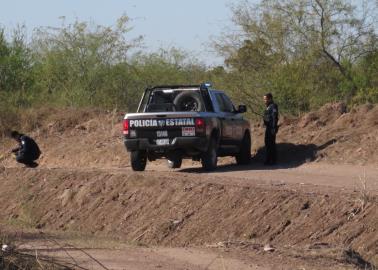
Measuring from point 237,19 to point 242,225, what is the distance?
57.5 ft

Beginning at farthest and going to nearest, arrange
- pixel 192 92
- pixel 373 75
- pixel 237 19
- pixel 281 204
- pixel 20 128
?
pixel 20 128, pixel 237 19, pixel 373 75, pixel 192 92, pixel 281 204

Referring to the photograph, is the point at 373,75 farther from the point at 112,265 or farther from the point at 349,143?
the point at 112,265

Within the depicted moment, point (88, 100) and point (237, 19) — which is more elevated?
point (237, 19)

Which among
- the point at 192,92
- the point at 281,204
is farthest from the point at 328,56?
the point at 281,204

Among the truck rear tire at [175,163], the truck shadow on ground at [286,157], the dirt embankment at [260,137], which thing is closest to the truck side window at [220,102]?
the truck shadow on ground at [286,157]

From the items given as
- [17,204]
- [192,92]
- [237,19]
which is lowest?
[17,204]

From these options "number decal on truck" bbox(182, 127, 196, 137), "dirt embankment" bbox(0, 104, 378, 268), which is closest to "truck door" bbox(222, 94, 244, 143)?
"dirt embankment" bbox(0, 104, 378, 268)

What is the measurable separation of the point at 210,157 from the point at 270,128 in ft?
5.82

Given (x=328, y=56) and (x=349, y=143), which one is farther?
(x=328, y=56)

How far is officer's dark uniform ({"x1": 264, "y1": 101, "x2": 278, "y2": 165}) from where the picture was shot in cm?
2291

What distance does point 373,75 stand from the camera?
31.0 metres

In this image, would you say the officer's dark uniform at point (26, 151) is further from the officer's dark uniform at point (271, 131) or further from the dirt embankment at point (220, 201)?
the officer's dark uniform at point (271, 131)

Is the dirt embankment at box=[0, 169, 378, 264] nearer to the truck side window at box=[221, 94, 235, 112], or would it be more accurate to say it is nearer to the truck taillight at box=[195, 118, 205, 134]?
the truck taillight at box=[195, 118, 205, 134]

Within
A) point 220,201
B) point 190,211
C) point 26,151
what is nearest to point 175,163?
point 26,151
